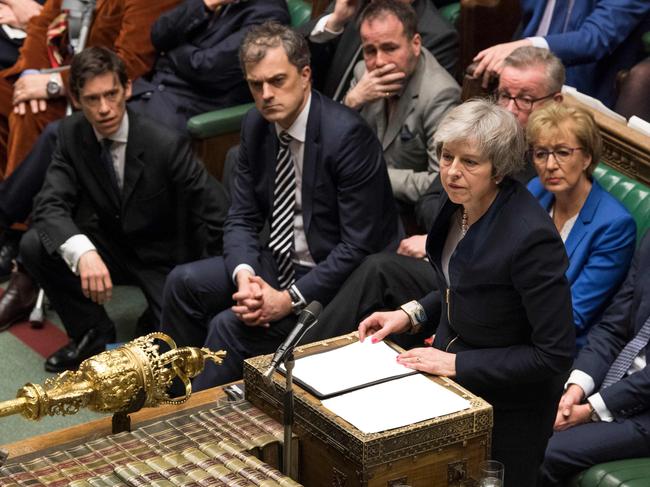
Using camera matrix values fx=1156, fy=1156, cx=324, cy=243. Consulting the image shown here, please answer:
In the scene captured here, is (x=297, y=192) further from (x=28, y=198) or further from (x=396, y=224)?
(x=28, y=198)

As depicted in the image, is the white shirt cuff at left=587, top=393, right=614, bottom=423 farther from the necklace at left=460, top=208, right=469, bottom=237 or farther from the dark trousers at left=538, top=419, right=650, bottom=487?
the necklace at left=460, top=208, right=469, bottom=237

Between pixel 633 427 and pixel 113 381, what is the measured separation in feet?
4.59

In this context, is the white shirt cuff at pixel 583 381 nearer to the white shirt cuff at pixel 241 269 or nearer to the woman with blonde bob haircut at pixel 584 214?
the woman with blonde bob haircut at pixel 584 214

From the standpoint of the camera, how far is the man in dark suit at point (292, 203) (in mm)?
3703

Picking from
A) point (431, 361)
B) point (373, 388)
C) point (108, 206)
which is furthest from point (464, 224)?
point (108, 206)

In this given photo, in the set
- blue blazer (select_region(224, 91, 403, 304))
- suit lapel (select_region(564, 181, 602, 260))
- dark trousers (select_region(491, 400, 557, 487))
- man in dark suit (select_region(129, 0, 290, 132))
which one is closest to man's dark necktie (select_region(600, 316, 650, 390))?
suit lapel (select_region(564, 181, 602, 260))

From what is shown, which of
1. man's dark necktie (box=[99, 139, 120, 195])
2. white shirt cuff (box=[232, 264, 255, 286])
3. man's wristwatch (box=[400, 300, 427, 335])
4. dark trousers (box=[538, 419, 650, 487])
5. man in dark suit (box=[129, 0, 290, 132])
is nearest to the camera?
man's wristwatch (box=[400, 300, 427, 335])

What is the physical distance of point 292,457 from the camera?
2.59 metres

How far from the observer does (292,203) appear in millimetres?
3855

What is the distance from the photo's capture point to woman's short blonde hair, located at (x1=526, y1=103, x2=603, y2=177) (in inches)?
132

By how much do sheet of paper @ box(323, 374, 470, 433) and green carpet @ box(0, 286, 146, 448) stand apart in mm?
1475

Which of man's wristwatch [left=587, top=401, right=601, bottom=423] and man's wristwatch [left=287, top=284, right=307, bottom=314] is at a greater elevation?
man's wristwatch [left=287, top=284, right=307, bottom=314]

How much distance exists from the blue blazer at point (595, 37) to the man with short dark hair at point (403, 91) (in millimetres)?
434

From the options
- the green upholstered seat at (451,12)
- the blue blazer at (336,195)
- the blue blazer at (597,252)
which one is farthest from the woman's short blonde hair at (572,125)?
the green upholstered seat at (451,12)
